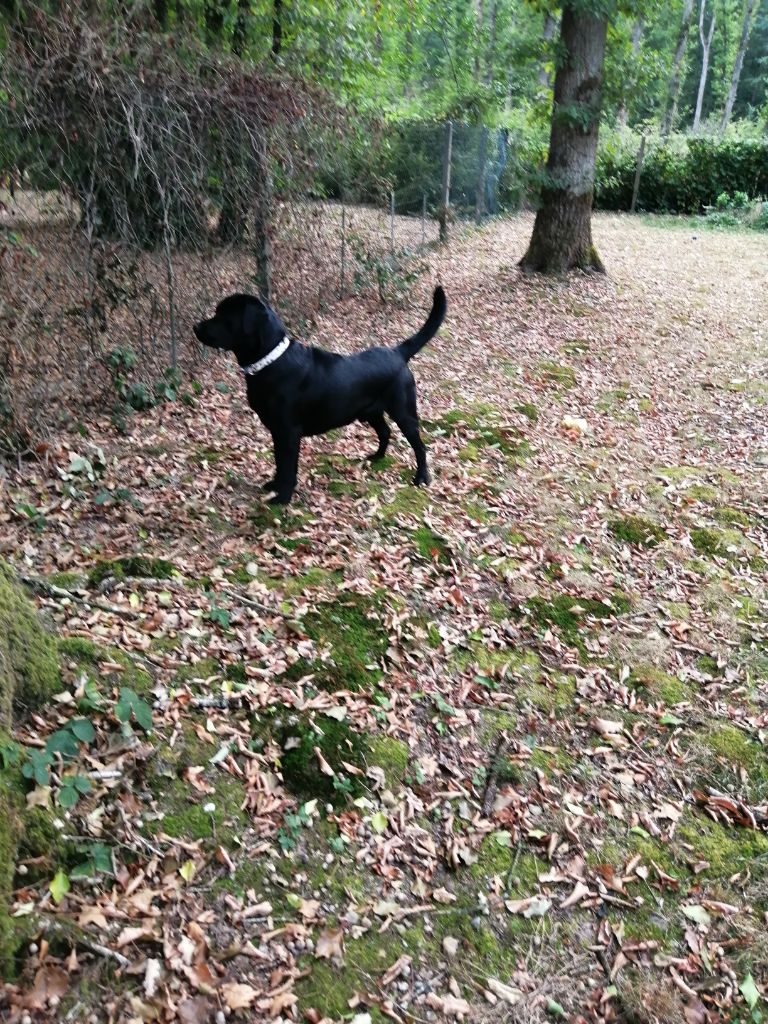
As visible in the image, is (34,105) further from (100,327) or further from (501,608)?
(501,608)

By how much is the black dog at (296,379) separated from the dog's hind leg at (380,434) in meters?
0.28

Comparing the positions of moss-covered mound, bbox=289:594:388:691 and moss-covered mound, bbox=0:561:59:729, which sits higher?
moss-covered mound, bbox=0:561:59:729

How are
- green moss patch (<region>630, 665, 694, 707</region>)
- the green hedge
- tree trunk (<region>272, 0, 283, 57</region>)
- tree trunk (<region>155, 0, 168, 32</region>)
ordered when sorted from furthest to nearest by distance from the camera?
the green hedge → tree trunk (<region>272, 0, 283, 57</region>) → tree trunk (<region>155, 0, 168, 32</region>) → green moss patch (<region>630, 665, 694, 707</region>)

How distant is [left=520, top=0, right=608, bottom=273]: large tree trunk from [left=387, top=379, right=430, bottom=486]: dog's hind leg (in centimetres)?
740

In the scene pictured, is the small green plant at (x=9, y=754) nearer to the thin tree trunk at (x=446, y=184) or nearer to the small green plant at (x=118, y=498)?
the small green plant at (x=118, y=498)

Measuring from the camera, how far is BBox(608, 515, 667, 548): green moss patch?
527 centimetres

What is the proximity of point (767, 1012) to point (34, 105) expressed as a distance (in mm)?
6280

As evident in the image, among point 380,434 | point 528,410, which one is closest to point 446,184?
point 528,410

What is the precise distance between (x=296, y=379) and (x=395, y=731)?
228 cm

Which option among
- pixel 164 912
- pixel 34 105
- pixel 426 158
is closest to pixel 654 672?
pixel 164 912

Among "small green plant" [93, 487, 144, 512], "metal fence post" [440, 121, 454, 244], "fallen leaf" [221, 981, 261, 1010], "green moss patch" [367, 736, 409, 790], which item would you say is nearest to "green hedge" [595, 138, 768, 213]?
"metal fence post" [440, 121, 454, 244]

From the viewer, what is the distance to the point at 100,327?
5.70m

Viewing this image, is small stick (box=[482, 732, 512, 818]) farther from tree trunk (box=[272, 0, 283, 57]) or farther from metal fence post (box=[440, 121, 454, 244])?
metal fence post (box=[440, 121, 454, 244])

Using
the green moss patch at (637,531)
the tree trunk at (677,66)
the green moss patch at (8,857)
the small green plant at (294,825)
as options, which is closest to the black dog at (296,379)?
the green moss patch at (637,531)
